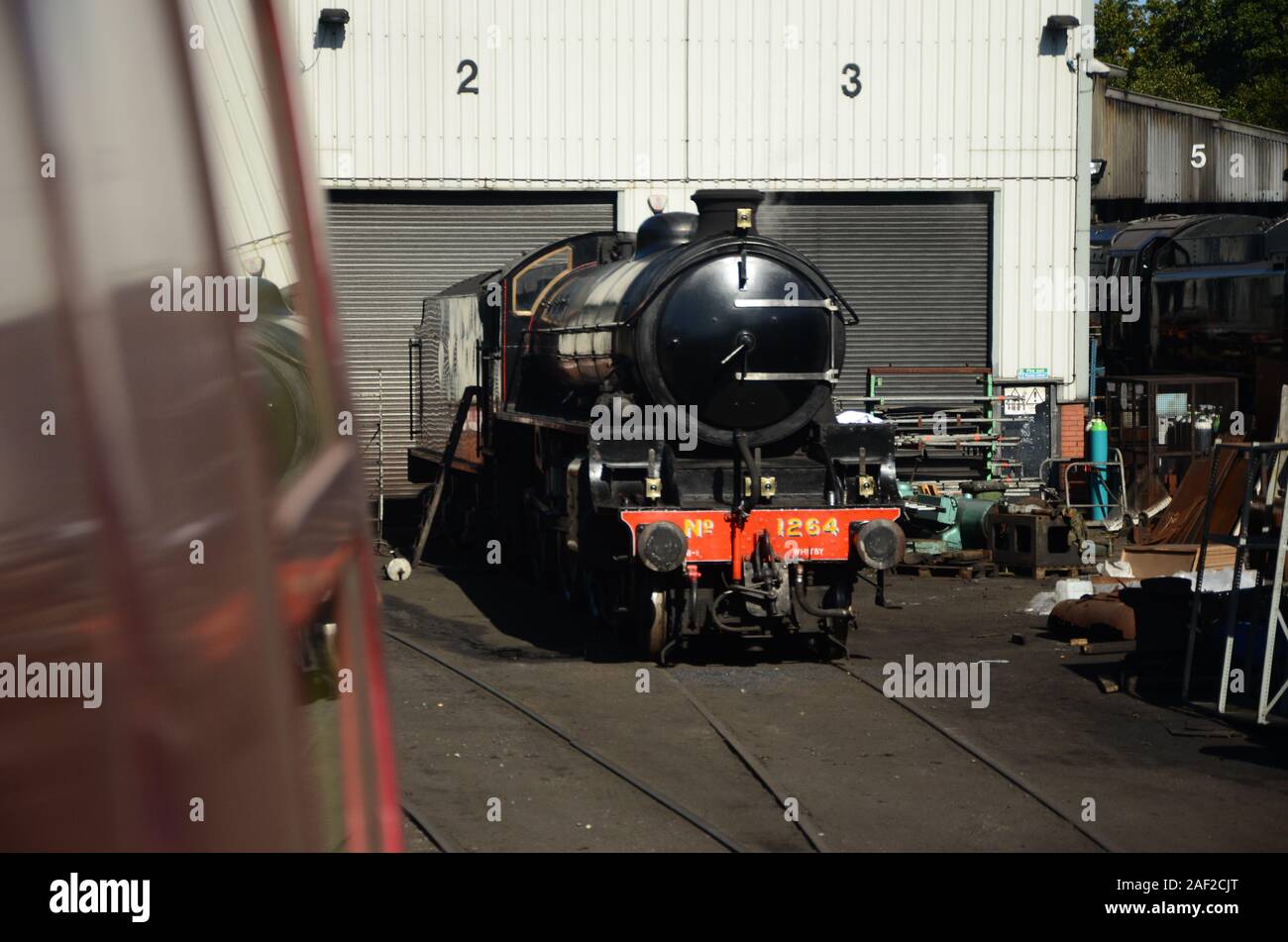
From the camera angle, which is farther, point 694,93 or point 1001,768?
point 694,93

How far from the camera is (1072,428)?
65.0ft

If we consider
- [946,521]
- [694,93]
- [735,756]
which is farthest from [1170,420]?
[735,756]

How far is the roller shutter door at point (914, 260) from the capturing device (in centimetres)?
1991

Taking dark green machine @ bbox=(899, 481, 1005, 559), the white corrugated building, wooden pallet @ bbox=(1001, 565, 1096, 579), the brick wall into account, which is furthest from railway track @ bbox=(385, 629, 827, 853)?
the brick wall

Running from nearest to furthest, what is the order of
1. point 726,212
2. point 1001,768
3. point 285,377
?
point 285,377, point 1001,768, point 726,212

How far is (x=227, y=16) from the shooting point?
56.4 inches

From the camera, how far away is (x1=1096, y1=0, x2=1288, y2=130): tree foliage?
4591 centimetres

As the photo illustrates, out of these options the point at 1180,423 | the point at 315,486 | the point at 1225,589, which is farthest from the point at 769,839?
the point at 1180,423

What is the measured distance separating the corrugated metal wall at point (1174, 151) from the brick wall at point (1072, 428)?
1288 centimetres

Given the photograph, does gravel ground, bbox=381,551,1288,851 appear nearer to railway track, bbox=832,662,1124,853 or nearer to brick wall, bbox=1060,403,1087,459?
railway track, bbox=832,662,1124,853

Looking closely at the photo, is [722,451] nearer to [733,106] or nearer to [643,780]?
[643,780]

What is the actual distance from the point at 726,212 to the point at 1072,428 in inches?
408

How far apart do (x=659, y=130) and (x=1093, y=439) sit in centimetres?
675

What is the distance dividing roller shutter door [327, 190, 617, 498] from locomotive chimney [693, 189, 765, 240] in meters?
9.02
